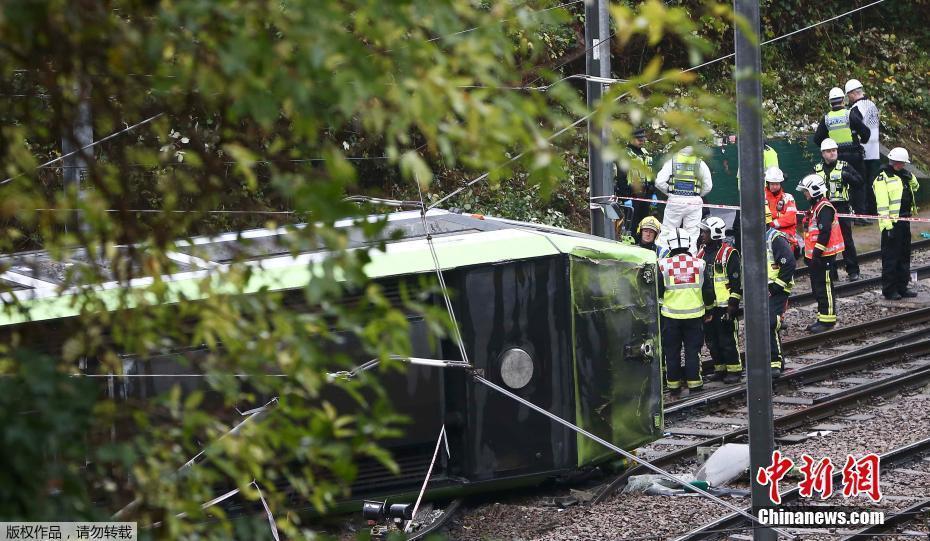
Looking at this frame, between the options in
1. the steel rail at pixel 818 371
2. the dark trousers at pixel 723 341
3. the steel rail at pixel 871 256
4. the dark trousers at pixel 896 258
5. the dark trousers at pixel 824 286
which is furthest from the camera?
the steel rail at pixel 871 256

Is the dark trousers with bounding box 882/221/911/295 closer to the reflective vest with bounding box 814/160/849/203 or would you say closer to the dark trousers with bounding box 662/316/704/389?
the reflective vest with bounding box 814/160/849/203

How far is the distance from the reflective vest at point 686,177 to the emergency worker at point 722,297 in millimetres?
2070

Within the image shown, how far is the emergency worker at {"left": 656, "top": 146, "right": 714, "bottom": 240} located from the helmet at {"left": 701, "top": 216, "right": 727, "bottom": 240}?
2382mm

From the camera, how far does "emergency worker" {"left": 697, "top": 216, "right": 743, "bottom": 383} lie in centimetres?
1429

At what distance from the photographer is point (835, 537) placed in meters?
9.12

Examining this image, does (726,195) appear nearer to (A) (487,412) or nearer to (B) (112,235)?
(A) (487,412)

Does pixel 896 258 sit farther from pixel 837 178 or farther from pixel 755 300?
pixel 755 300

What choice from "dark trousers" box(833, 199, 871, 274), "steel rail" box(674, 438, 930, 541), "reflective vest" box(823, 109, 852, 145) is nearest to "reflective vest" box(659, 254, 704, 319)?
"steel rail" box(674, 438, 930, 541)

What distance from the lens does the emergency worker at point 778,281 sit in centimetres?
1429

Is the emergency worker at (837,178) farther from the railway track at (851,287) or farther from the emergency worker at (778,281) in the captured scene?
the emergency worker at (778,281)

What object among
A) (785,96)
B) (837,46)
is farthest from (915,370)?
(837,46)

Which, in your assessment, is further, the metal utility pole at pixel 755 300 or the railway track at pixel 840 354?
the railway track at pixel 840 354

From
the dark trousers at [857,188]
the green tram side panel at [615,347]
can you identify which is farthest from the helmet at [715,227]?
the dark trousers at [857,188]

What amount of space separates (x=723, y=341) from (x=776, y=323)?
2.74 ft
